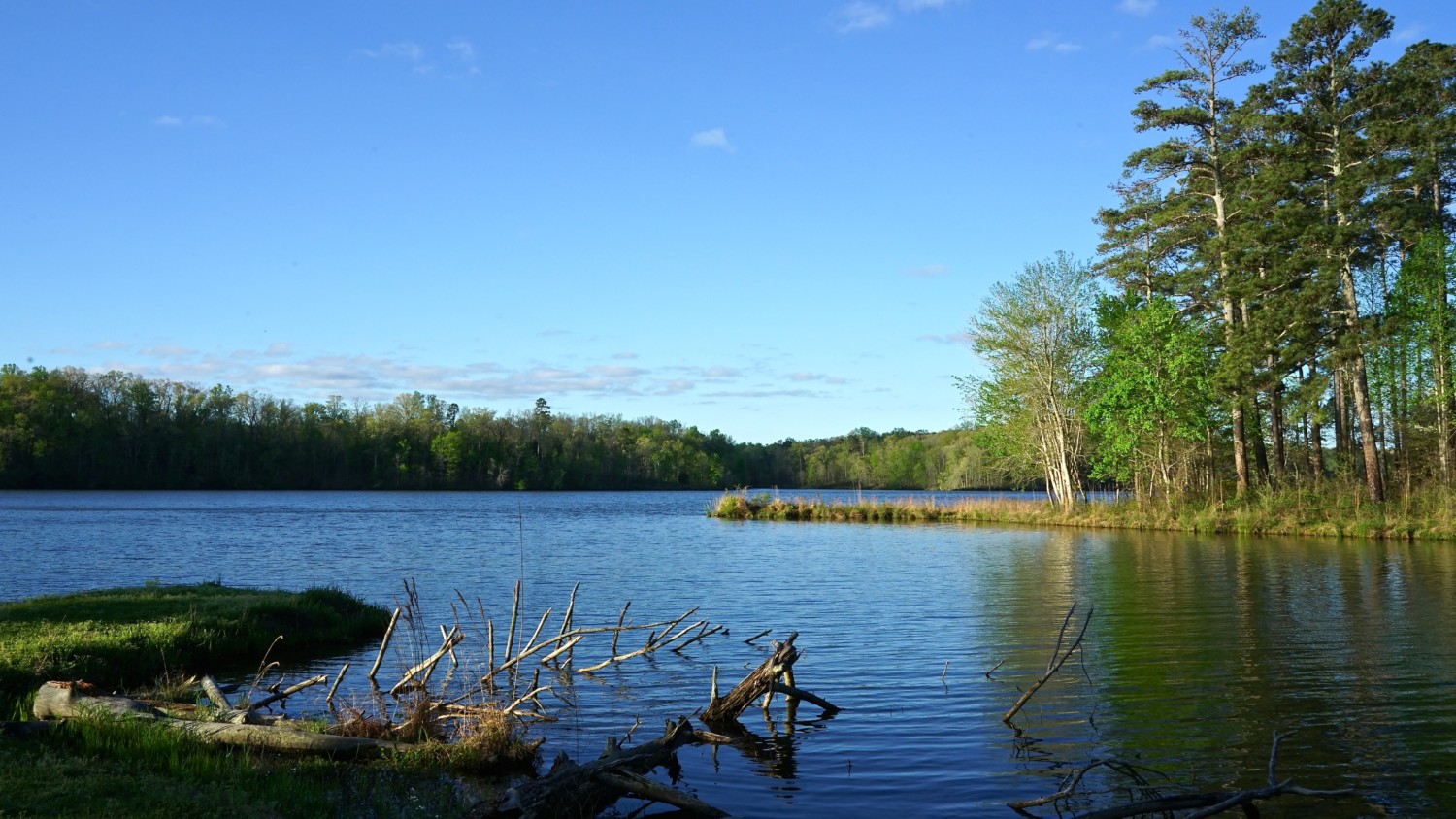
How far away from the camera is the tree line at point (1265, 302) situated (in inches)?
1380

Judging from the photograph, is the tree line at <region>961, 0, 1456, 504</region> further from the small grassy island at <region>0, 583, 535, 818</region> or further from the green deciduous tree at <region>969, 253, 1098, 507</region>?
the small grassy island at <region>0, 583, 535, 818</region>

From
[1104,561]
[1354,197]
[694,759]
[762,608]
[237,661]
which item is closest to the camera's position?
[694,759]

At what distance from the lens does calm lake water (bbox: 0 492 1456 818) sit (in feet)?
32.1

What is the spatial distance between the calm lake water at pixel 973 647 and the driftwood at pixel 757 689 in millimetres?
420

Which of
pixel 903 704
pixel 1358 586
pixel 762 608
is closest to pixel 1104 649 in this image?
pixel 903 704

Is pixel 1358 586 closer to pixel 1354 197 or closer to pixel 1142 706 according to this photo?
pixel 1142 706

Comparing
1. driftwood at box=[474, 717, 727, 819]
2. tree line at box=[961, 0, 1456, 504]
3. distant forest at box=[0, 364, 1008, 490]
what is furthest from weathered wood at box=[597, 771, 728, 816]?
distant forest at box=[0, 364, 1008, 490]

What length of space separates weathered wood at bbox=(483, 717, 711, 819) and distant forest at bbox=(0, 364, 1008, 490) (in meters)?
49.6

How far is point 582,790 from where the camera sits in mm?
8219

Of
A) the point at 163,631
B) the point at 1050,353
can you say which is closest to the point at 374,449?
the point at 1050,353

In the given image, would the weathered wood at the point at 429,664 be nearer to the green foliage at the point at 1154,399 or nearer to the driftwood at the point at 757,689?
the driftwood at the point at 757,689

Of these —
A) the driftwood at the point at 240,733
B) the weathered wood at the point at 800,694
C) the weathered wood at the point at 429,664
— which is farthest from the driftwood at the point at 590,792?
the weathered wood at the point at 800,694

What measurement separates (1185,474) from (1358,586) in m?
22.7

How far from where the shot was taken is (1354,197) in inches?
1346
